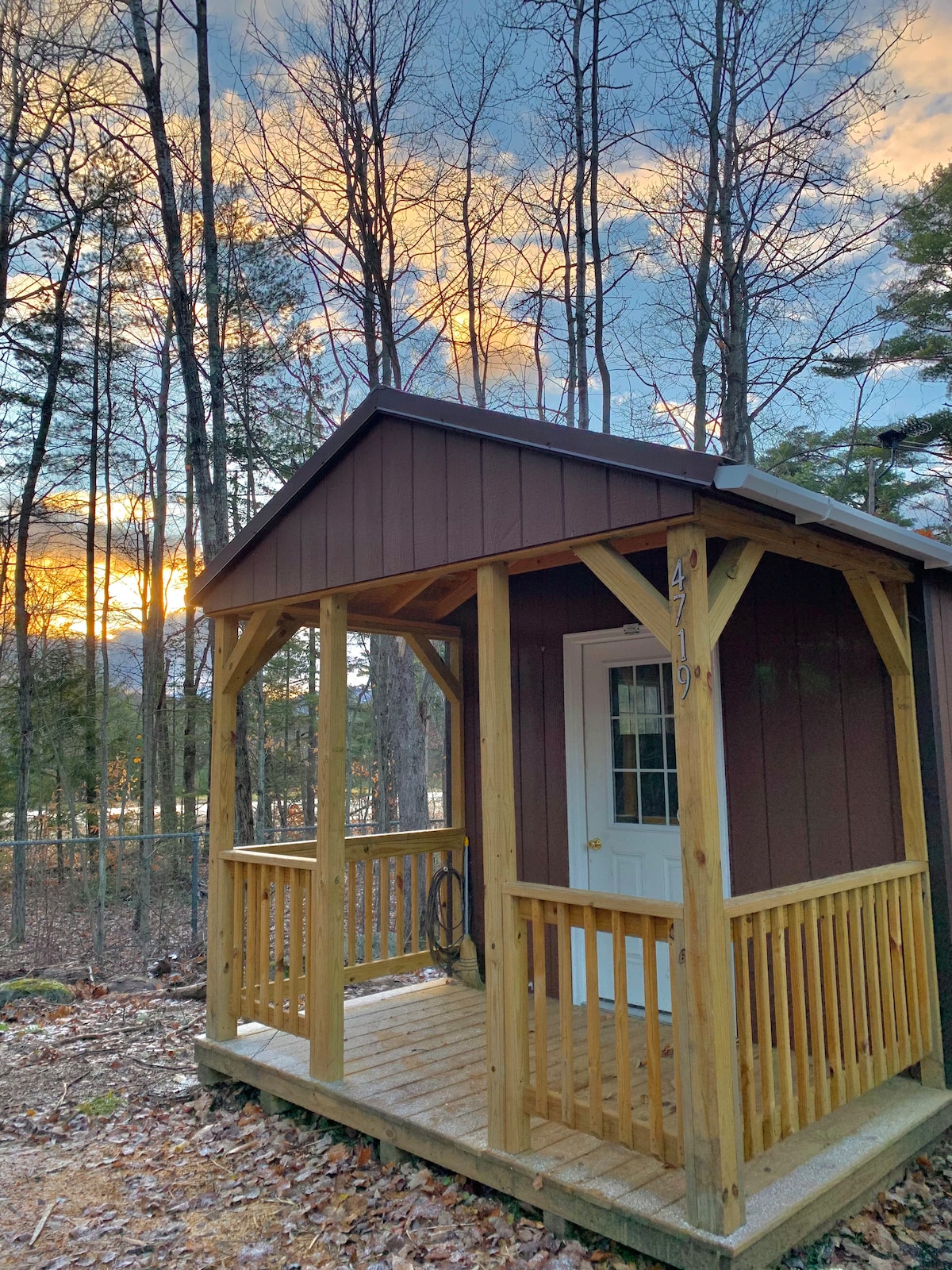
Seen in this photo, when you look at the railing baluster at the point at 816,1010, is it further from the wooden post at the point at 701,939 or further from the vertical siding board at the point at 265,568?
the vertical siding board at the point at 265,568

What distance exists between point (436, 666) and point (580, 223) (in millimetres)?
6587

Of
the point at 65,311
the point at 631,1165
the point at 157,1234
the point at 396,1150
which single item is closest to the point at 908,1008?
the point at 631,1165

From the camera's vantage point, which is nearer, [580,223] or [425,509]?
[425,509]

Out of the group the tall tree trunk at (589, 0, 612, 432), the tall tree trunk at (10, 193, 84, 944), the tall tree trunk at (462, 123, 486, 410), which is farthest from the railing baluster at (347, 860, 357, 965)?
the tall tree trunk at (462, 123, 486, 410)

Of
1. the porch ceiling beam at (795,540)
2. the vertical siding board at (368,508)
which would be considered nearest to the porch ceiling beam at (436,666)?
the vertical siding board at (368,508)

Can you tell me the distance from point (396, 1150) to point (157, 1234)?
0.90 m

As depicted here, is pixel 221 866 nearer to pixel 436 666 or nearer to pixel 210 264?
pixel 436 666

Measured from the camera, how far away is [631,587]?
9.36ft

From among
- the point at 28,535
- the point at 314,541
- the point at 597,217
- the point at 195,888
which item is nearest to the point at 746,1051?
the point at 314,541

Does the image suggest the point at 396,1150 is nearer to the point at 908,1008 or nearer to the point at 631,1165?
the point at 631,1165

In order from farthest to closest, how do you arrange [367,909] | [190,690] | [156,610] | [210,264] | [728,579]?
[190,690] < [156,610] < [210,264] < [367,909] < [728,579]

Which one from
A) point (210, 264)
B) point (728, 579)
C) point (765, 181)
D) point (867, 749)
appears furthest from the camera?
point (765, 181)

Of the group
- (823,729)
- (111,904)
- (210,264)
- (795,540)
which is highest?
(210,264)

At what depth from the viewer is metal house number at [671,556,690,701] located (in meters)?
2.66
